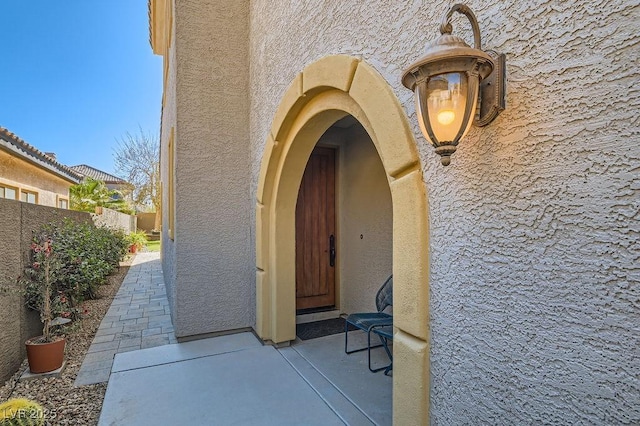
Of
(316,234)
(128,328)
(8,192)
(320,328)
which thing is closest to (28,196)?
(8,192)

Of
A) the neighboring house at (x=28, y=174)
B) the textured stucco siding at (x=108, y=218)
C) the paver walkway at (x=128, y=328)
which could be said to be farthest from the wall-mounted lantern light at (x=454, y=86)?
the textured stucco siding at (x=108, y=218)

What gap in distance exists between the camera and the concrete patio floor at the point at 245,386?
3.56m

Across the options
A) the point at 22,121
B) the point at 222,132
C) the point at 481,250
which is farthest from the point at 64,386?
the point at 22,121

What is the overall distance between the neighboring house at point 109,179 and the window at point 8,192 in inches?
710

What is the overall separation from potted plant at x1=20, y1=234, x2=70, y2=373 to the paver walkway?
462 mm

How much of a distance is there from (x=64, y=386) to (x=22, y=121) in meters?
48.2

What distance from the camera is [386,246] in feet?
19.5

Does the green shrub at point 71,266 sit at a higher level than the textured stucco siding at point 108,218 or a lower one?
lower

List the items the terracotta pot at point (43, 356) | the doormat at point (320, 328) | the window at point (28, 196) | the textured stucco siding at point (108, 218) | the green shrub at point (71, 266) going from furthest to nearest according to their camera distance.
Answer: the textured stucco siding at point (108, 218) → the window at point (28, 196) → the doormat at point (320, 328) → the green shrub at point (71, 266) → the terracotta pot at point (43, 356)

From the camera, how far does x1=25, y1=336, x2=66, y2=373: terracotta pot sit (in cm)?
445

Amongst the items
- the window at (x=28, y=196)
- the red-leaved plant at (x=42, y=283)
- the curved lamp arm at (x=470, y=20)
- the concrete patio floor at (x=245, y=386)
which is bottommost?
the concrete patio floor at (x=245, y=386)

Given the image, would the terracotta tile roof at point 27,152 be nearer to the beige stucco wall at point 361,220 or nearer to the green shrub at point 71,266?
the green shrub at point 71,266

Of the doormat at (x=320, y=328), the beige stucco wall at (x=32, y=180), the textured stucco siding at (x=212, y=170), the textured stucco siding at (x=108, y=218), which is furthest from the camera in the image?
the textured stucco siding at (x=108, y=218)

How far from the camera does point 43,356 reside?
14.8 ft
